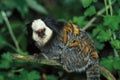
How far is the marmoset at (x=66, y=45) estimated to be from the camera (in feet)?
11.0

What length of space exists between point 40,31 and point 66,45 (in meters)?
0.26

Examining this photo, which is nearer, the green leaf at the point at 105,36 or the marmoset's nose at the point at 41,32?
the marmoset's nose at the point at 41,32

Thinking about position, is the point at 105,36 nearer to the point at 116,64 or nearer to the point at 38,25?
the point at 116,64

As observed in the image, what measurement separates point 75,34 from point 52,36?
7.2 inches

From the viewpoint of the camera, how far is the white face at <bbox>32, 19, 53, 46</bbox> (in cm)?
326

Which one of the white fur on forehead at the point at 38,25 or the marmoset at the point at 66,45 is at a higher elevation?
the white fur on forehead at the point at 38,25

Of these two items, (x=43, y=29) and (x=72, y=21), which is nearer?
(x=43, y=29)

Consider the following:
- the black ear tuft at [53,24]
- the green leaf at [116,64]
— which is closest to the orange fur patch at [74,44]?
the black ear tuft at [53,24]

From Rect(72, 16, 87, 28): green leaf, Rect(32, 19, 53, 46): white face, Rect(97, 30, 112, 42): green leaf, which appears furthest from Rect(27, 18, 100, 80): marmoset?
Rect(72, 16, 87, 28): green leaf

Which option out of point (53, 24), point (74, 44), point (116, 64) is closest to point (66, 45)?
point (74, 44)

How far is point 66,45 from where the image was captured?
3387 mm

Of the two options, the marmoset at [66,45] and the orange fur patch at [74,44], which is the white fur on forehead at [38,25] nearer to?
the marmoset at [66,45]

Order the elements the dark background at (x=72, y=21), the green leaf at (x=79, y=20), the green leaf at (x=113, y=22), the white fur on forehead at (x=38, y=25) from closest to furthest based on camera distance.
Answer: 1. the white fur on forehead at (x=38, y=25)
2. the green leaf at (x=113, y=22)
3. the dark background at (x=72, y=21)
4. the green leaf at (x=79, y=20)

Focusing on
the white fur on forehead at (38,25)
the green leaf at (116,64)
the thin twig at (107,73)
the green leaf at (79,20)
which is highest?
the green leaf at (79,20)
